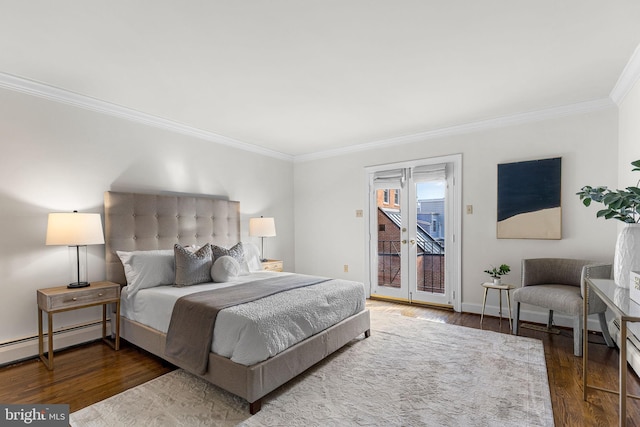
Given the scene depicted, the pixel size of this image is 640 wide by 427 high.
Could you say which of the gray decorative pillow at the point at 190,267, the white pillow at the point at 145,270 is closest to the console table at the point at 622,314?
the gray decorative pillow at the point at 190,267

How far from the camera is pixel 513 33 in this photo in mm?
2119

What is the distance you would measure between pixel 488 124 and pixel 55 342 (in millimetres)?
5302

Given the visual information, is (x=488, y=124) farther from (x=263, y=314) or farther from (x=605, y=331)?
(x=263, y=314)

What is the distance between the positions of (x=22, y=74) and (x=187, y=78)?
137 centimetres

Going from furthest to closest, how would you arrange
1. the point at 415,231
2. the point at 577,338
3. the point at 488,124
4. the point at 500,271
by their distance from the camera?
1. the point at 415,231
2. the point at 488,124
3. the point at 500,271
4. the point at 577,338

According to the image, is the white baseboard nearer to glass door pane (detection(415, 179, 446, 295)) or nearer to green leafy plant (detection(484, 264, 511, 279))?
glass door pane (detection(415, 179, 446, 295))

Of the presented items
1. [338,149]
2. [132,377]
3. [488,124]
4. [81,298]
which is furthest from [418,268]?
[81,298]

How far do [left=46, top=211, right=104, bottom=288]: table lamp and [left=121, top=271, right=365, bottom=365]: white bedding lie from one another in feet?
2.03

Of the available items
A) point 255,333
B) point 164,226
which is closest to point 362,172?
point 164,226

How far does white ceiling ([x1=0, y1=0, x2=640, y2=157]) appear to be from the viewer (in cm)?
189

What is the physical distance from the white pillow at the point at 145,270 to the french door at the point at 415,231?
3013 mm

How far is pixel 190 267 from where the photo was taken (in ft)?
10.3

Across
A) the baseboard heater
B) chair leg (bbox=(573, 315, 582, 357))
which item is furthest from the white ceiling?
the baseboard heater

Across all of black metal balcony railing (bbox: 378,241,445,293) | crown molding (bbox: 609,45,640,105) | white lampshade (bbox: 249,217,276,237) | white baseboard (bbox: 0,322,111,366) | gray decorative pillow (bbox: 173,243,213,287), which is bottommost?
white baseboard (bbox: 0,322,111,366)
